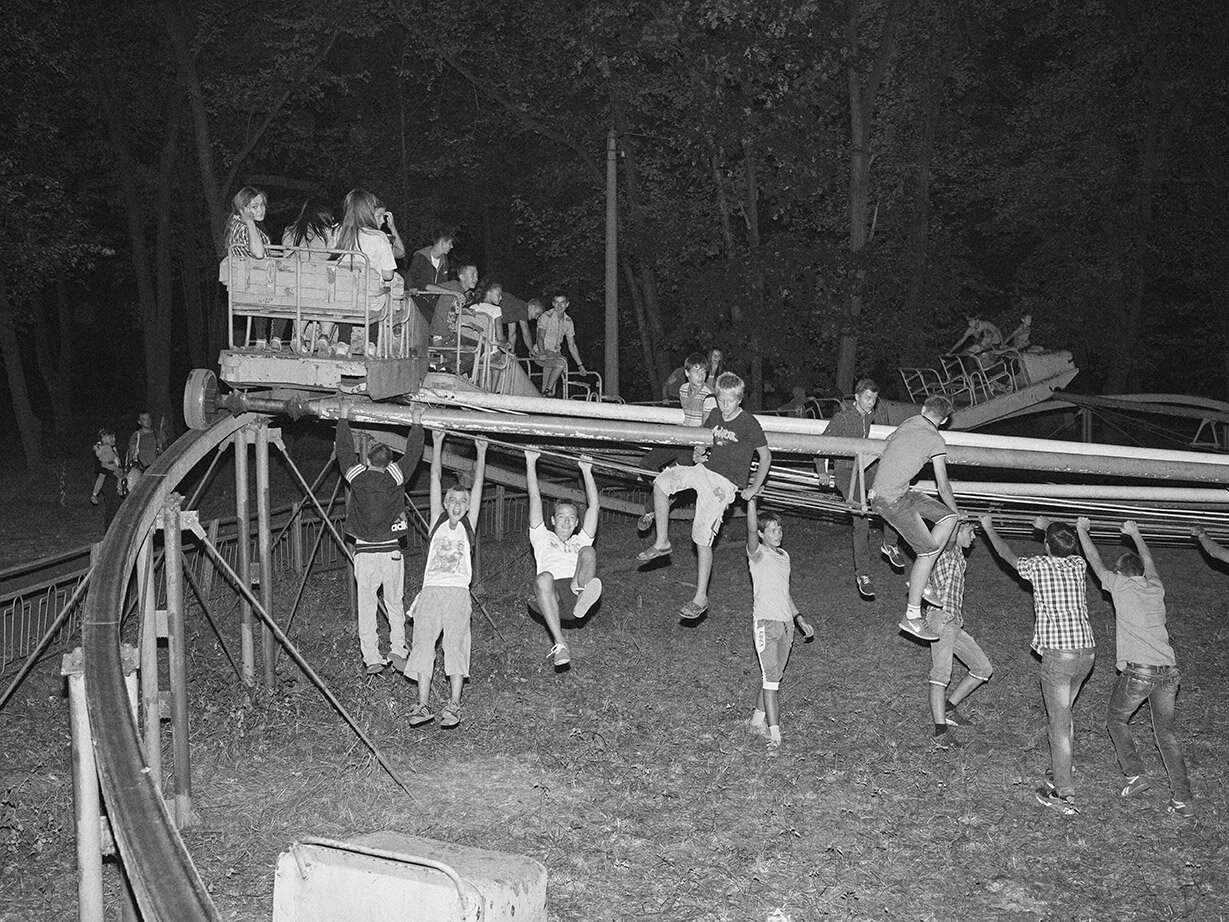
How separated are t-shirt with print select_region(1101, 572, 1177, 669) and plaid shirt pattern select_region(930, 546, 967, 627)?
1.33m

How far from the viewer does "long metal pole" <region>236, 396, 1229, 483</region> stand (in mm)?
8953

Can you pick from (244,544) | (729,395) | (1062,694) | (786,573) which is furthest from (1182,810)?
(244,544)

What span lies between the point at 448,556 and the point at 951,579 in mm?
4347

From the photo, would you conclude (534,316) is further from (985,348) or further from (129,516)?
(985,348)

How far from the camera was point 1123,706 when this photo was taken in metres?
9.99

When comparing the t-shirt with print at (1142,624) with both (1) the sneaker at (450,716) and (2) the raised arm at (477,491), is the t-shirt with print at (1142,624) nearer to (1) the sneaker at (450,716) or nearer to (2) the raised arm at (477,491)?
(2) the raised arm at (477,491)

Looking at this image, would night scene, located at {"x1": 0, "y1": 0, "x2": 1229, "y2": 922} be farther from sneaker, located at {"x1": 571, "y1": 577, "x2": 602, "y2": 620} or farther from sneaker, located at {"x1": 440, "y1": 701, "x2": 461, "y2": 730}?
sneaker, located at {"x1": 440, "y1": 701, "x2": 461, "y2": 730}

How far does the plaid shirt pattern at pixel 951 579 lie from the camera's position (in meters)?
10.6

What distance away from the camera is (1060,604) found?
9633mm

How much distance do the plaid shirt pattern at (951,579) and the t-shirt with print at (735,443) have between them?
2290 millimetres

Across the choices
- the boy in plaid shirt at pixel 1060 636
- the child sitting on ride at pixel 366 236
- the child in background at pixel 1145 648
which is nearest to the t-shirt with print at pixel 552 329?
the child sitting on ride at pixel 366 236

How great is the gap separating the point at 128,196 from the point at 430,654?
20.1 meters

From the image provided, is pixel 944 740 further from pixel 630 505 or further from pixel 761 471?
pixel 630 505

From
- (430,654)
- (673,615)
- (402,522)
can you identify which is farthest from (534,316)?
(430,654)
